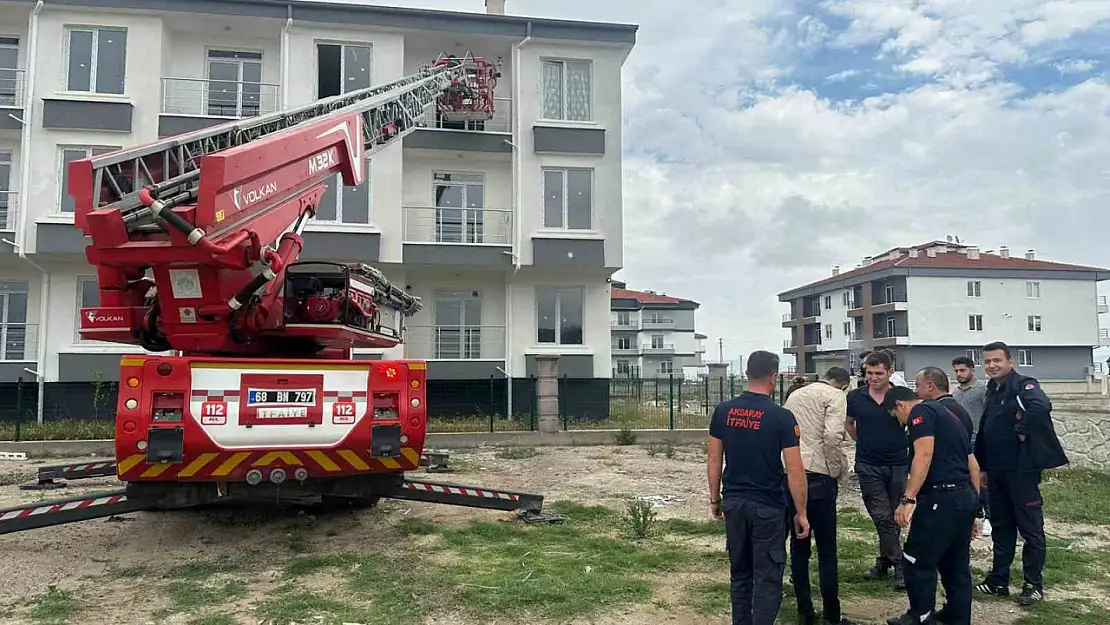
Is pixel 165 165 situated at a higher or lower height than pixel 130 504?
higher

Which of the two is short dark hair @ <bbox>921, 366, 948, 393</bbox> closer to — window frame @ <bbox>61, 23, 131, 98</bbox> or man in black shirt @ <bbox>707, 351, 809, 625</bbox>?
man in black shirt @ <bbox>707, 351, 809, 625</bbox>

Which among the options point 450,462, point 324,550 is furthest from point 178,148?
point 450,462

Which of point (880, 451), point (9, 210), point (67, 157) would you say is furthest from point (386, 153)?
point (880, 451)

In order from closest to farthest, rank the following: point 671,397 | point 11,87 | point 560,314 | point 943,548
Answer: point 943,548
point 671,397
point 11,87
point 560,314

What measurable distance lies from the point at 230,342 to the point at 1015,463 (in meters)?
6.85

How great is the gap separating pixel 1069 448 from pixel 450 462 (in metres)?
10.2

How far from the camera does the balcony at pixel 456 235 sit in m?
19.0

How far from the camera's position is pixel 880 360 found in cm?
595

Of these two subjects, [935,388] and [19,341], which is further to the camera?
Answer: [19,341]

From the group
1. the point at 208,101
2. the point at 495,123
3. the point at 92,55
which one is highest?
the point at 92,55

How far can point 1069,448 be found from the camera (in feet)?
40.6

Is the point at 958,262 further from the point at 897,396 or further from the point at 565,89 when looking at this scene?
the point at 897,396

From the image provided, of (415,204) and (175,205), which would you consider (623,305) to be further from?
(175,205)

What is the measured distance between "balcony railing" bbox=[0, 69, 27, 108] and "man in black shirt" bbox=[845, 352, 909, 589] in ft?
66.9
